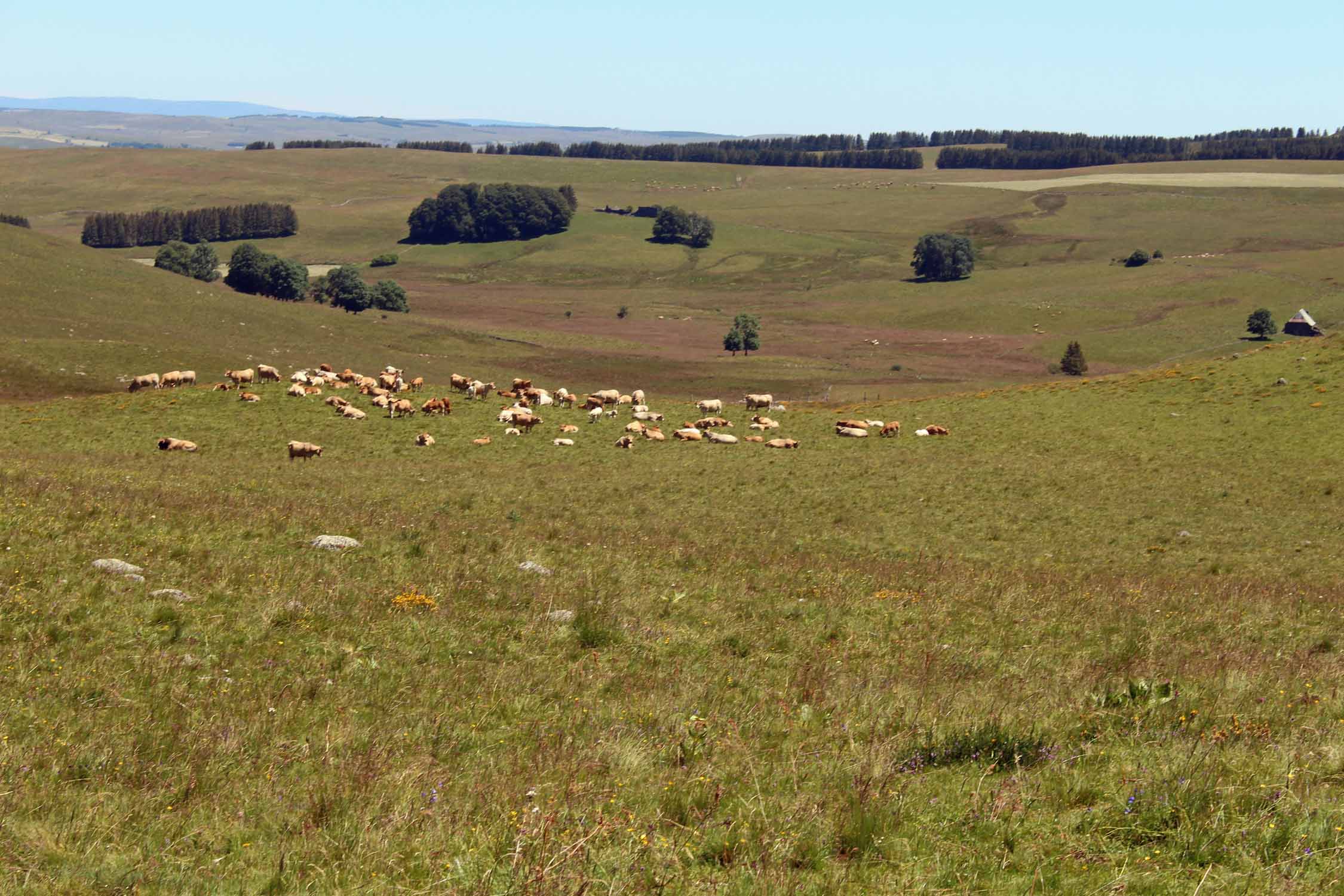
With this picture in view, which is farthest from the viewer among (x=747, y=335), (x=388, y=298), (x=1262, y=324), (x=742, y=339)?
(x=388, y=298)

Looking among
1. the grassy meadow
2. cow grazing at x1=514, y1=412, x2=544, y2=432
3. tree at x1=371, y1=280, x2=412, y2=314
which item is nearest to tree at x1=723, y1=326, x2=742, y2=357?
tree at x1=371, y1=280, x2=412, y2=314

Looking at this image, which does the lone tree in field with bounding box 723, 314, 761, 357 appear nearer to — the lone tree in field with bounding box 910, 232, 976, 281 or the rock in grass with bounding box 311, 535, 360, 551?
the lone tree in field with bounding box 910, 232, 976, 281

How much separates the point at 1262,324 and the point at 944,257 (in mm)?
75547

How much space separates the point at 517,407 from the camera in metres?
45.9

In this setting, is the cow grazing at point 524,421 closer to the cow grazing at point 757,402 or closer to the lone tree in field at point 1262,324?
the cow grazing at point 757,402

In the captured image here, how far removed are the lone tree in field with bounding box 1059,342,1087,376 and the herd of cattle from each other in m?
52.9

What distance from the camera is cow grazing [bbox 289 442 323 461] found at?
119 feet

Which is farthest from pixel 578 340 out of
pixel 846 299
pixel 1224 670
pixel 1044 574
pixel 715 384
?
pixel 1224 670

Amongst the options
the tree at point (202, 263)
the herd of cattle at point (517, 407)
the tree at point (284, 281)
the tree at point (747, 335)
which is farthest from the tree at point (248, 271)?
the herd of cattle at point (517, 407)

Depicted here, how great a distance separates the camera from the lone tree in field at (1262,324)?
109 metres

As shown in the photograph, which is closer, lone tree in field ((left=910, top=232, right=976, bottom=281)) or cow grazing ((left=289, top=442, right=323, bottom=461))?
cow grazing ((left=289, top=442, right=323, bottom=461))

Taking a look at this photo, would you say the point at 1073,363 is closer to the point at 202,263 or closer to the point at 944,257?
the point at 944,257

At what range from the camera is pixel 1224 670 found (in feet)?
38.5

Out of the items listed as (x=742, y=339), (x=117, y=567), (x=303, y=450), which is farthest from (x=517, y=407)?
(x=742, y=339)
